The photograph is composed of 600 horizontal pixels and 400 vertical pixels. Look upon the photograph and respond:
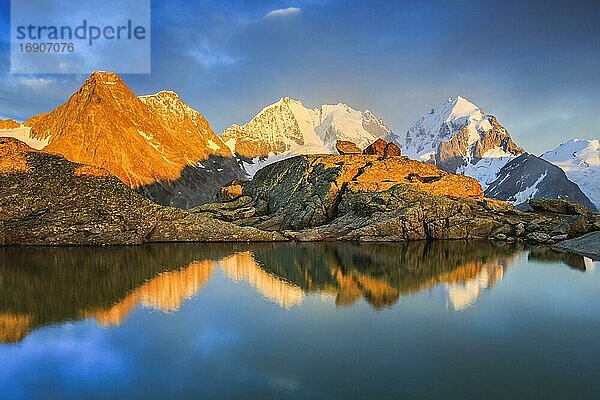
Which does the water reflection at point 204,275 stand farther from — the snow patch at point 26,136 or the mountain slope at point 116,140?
the snow patch at point 26,136

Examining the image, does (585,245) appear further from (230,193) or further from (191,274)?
(230,193)

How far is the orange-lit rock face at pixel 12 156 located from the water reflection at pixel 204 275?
306 inches

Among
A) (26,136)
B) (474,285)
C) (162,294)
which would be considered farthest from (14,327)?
(26,136)

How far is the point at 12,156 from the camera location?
3005 centimetres

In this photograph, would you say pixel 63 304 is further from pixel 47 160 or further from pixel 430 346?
pixel 47 160

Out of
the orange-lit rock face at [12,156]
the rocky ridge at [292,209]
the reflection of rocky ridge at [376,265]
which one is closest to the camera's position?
the reflection of rocky ridge at [376,265]

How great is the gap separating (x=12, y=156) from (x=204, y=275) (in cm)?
2103

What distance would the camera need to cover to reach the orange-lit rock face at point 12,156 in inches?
1150

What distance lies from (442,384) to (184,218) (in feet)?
86.2

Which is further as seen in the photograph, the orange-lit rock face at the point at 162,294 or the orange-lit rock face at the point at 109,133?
the orange-lit rock face at the point at 109,133

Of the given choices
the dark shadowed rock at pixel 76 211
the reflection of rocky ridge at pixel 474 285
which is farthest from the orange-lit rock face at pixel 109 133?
the reflection of rocky ridge at pixel 474 285

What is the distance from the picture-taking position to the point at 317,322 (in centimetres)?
1137

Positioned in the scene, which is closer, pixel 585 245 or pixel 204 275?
pixel 204 275

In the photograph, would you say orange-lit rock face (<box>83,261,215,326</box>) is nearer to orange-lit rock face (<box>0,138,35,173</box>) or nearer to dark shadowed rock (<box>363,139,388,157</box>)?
orange-lit rock face (<box>0,138,35,173</box>)
